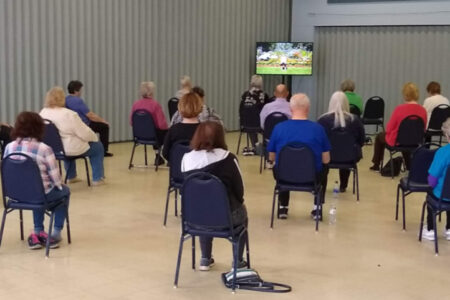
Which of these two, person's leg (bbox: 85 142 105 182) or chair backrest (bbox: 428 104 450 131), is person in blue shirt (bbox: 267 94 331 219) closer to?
person's leg (bbox: 85 142 105 182)

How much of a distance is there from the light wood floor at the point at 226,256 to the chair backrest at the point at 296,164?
483 millimetres

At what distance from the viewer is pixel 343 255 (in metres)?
5.45

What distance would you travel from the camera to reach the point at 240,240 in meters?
4.76

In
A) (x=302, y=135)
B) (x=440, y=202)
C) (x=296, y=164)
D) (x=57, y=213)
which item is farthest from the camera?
(x=302, y=135)

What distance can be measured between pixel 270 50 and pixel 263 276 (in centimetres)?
1003

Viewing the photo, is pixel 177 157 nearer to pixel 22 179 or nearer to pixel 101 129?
pixel 22 179

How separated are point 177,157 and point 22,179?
1.41 m

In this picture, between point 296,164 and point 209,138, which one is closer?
point 209,138

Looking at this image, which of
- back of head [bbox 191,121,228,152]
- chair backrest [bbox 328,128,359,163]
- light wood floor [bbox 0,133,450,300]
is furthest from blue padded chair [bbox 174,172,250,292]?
chair backrest [bbox 328,128,359,163]

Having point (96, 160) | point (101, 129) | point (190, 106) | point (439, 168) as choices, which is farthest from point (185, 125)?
point (101, 129)

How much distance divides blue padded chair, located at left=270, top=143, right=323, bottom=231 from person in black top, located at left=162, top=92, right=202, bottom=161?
845mm

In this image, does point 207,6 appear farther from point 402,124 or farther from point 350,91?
point 402,124

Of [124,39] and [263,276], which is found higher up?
[124,39]

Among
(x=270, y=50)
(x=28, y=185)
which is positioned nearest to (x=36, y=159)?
(x=28, y=185)
